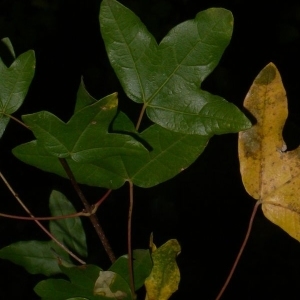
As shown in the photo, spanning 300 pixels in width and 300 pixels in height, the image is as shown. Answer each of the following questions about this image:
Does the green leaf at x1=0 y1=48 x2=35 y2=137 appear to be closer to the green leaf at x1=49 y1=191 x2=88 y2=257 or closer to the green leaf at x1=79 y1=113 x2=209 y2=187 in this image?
the green leaf at x1=79 y1=113 x2=209 y2=187

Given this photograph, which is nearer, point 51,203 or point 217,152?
point 51,203

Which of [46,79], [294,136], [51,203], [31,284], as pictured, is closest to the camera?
[51,203]

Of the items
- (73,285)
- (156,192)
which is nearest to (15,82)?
(73,285)

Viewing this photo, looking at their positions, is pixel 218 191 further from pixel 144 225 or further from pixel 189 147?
pixel 189 147

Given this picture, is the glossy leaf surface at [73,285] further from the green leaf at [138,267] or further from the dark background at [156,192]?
the dark background at [156,192]

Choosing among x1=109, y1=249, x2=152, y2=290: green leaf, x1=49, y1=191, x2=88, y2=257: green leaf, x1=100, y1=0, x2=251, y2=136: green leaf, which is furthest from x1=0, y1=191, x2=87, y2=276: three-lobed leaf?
x1=100, y1=0, x2=251, y2=136: green leaf

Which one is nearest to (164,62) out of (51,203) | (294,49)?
(51,203)

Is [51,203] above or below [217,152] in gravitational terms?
above

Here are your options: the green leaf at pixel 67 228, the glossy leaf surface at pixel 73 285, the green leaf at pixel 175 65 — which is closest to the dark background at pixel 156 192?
the green leaf at pixel 67 228
